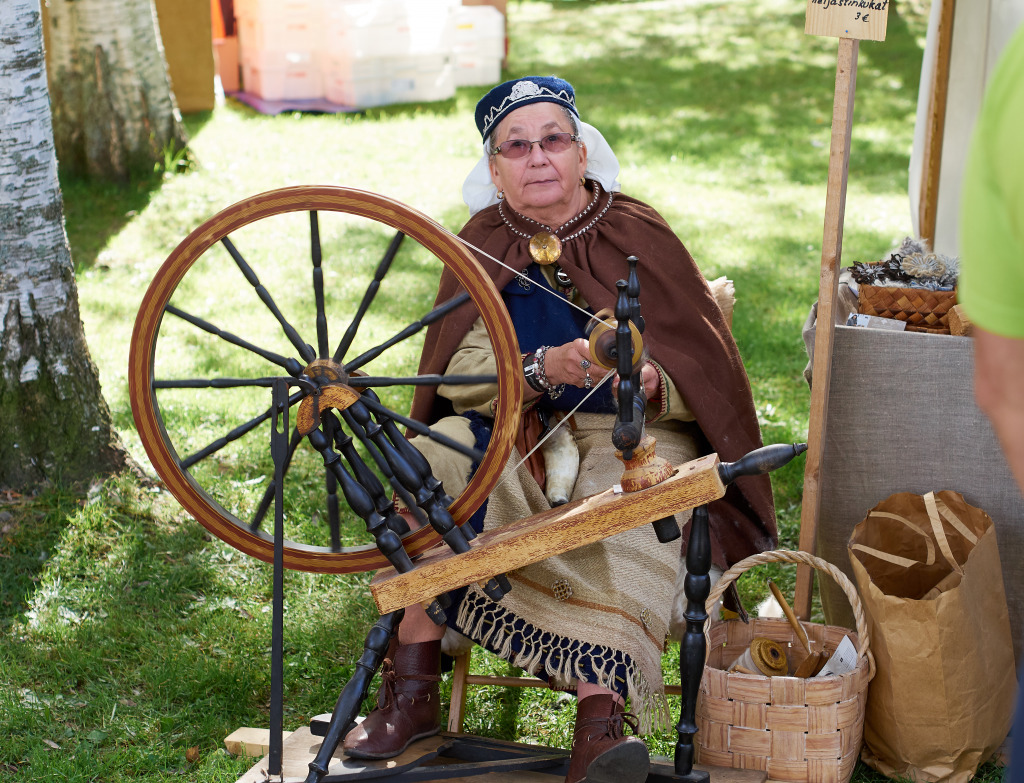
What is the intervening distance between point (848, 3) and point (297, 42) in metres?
7.57

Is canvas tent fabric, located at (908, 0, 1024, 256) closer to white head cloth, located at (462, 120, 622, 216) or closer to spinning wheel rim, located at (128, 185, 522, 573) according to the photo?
white head cloth, located at (462, 120, 622, 216)

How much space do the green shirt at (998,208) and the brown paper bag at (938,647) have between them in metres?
1.45

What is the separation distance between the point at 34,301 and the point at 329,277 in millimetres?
2535

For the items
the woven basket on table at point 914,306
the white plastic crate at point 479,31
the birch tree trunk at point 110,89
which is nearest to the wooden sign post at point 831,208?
the woven basket on table at point 914,306

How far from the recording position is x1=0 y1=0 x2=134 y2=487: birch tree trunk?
3.26 m

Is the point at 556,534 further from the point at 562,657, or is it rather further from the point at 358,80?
the point at 358,80

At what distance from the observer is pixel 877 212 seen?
6711mm

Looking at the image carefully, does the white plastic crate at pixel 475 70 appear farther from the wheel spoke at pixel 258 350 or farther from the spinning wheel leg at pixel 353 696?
the spinning wheel leg at pixel 353 696

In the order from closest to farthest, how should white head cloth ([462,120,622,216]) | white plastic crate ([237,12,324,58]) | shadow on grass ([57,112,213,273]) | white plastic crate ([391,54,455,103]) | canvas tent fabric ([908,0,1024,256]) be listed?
white head cloth ([462,120,622,216]), canvas tent fabric ([908,0,1024,256]), shadow on grass ([57,112,213,273]), white plastic crate ([237,12,324,58]), white plastic crate ([391,54,455,103])

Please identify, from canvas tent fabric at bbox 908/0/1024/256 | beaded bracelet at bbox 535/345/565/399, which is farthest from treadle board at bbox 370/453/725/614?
canvas tent fabric at bbox 908/0/1024/256

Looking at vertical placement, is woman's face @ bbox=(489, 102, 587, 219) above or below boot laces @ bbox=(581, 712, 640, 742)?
Answer: above

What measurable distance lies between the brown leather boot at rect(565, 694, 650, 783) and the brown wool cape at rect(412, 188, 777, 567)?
570 mm

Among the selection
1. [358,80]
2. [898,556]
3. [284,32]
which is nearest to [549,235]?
[898,556]

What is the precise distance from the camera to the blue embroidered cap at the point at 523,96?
2.69 meters
